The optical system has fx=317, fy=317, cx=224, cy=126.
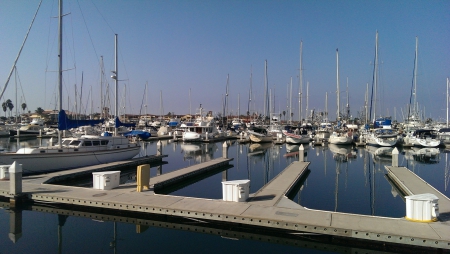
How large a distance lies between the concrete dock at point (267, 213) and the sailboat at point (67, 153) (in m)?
4.02

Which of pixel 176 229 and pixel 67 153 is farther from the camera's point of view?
pixel 67 153

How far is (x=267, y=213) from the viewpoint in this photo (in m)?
10.8

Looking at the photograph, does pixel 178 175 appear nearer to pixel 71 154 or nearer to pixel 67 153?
pixel 71 154

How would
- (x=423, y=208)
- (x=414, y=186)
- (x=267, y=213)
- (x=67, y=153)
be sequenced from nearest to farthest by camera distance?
(x=423, y=208)
(x=267, y=213)
(x=414, y=186)
(x=67, y=153)

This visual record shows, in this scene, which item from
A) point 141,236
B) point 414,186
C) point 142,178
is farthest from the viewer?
point 414,186

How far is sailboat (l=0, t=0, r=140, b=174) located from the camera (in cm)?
1939

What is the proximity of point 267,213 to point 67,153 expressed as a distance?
53.4ft

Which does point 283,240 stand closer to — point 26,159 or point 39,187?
point 39,187

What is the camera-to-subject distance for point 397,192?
17.7 meters

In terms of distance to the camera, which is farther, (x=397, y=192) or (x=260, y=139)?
(x=260, y=139)

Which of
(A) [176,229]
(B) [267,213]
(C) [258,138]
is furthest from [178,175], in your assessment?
(C) [258,138]

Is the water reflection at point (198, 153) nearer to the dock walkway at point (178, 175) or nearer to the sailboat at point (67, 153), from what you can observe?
the dock walkway at point (178, 175)

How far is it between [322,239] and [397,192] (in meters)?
9.92

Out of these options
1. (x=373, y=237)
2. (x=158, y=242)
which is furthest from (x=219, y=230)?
(x=373, y=237)
